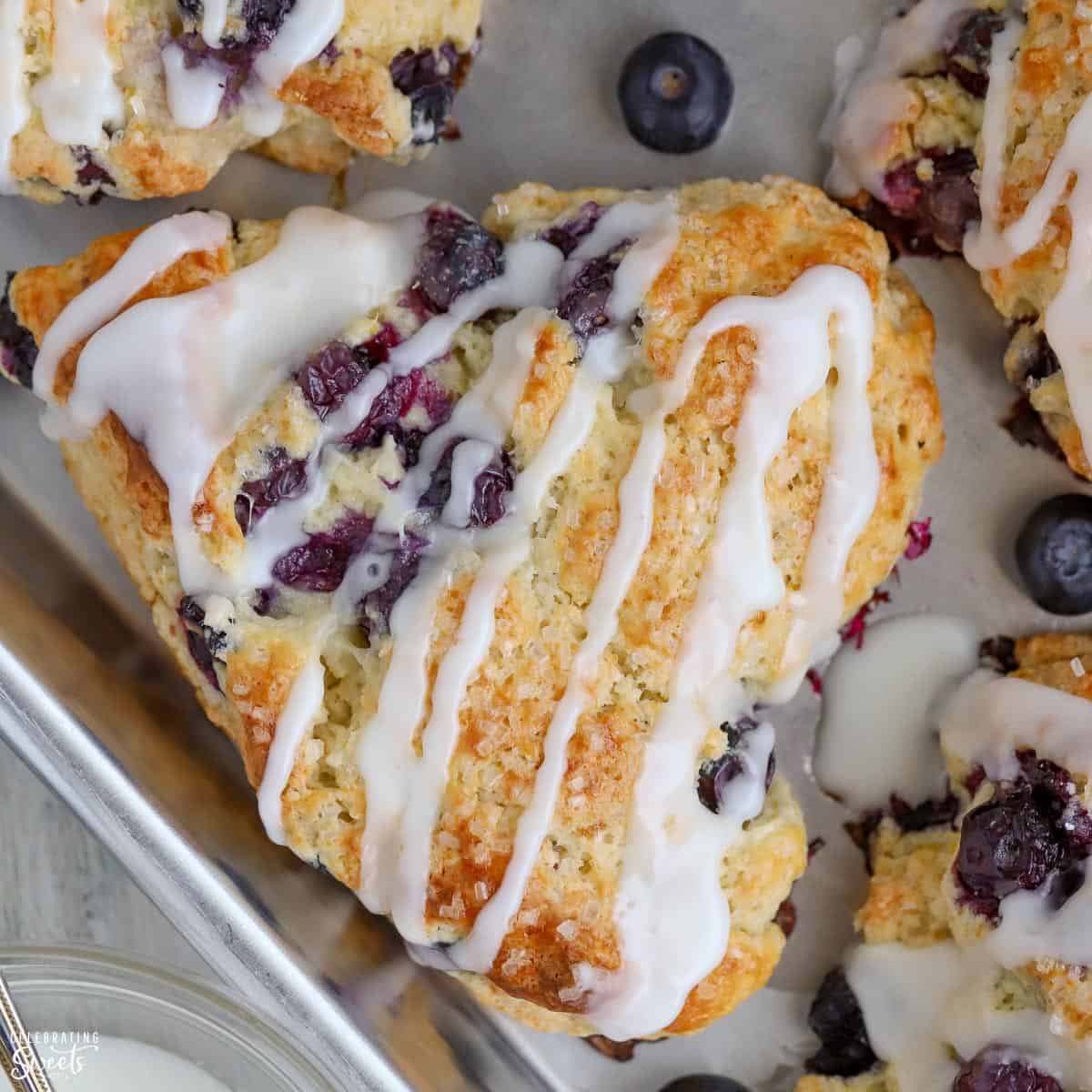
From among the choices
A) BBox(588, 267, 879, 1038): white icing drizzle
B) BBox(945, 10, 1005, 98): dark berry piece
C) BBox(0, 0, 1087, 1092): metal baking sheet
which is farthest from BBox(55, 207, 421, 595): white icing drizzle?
BBox(945, 10, 1005, 98): dark berry piece

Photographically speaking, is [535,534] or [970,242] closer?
[535,534]

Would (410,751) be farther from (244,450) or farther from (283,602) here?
(244,450)

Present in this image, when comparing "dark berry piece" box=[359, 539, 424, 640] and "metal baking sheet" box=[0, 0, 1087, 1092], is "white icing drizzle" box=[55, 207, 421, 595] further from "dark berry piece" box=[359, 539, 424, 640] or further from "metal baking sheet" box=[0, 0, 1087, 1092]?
"metal baking sheet" box=[0, 0, 1087, 1092]

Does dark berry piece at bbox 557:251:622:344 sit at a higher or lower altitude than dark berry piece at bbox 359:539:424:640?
higher

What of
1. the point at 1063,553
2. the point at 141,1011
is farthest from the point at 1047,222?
the point at 141,1011

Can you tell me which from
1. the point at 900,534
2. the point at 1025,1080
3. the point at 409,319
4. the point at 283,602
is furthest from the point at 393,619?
the point at 1025,1080

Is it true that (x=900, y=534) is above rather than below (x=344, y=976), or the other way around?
above

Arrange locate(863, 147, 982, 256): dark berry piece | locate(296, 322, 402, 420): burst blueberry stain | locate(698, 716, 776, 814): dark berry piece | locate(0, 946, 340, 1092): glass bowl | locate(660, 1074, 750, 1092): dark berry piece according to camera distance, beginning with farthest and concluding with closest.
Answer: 1. locate(660, 1074, 750, 1092): dark berry piece
2. locate(0, 946, 340, 1092): glass bowl
3. locate(863, 147, 982, 256): dark berry piece
4. locate(698, 716, 776, 814): dark berry piece
5. locate(296, 322, 402, 420): burst blueberry stain

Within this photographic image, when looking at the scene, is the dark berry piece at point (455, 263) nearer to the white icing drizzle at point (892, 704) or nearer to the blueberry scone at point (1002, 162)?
the blueberry scone at point (1002, 162)
